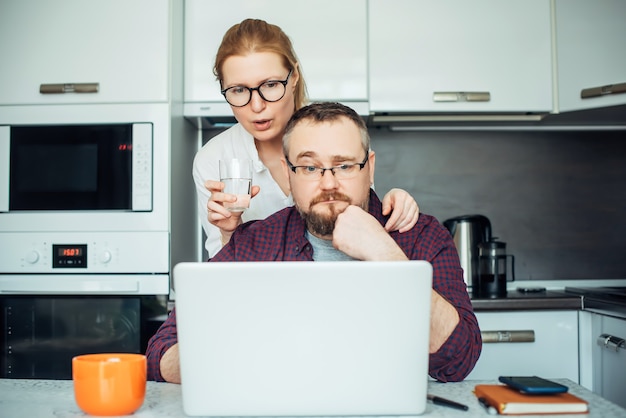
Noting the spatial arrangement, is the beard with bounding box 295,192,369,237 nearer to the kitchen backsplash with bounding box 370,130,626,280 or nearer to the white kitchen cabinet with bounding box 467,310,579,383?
the white kitchen cabinet with bounding box 467,310,579,383

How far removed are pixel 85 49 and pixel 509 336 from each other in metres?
1.78

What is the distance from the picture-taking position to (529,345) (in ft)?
7.12

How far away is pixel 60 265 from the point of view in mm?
2215

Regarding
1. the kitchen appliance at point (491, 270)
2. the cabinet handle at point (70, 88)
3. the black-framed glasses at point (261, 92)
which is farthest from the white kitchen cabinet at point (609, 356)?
the cabinet handle at point (70, 88)

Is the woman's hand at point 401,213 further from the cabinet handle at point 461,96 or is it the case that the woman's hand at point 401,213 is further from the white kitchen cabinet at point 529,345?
the cabinet handle at point 461,96

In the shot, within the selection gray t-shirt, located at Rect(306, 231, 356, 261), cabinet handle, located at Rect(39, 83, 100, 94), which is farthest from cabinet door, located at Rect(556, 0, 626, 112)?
cabinet handle, located at Rect(39, 83, 100, 94)

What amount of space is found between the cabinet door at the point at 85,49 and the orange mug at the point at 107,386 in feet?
5.03

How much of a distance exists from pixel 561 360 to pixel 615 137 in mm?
1139

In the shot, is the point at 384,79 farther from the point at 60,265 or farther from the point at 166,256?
the point at 60,265

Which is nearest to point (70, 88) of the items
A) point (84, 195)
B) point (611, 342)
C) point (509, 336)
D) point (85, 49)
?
point (85, 49)

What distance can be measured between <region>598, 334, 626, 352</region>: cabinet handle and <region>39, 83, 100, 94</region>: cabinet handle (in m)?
1.90

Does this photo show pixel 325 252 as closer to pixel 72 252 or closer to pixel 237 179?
pixel 237 179

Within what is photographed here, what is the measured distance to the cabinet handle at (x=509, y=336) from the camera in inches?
84.5

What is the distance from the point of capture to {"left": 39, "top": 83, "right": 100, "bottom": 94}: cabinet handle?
2252 mm
